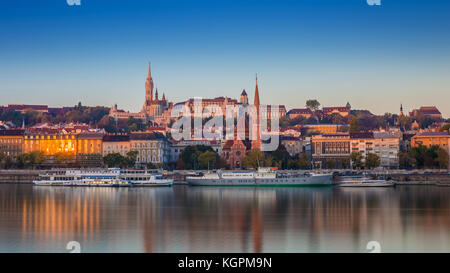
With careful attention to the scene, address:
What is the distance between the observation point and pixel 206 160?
58.8m

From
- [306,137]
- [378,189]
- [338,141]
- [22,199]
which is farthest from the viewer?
[306,137]

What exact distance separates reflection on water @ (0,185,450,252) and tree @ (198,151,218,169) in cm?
2326

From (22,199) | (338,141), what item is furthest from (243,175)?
(338,141)

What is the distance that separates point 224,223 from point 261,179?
22.7m

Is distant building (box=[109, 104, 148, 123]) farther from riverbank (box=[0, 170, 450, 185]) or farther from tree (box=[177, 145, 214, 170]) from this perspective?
riverbank (box=[0, 170, 450, 185])

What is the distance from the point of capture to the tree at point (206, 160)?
5897 centimetres

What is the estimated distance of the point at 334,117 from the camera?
94.0 metres

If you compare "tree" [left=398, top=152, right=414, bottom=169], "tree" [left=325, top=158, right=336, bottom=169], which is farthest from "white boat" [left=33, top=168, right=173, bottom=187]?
"tree" [left=398, top=152, right=414, bottom=169]

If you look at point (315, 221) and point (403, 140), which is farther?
point (403, 140)

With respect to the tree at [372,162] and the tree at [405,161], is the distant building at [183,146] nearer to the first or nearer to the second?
the tree at [372,162]

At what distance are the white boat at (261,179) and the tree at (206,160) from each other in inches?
447

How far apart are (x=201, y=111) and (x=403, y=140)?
109 ft

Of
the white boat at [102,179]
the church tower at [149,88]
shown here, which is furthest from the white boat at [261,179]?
the church tower at [149,88]
